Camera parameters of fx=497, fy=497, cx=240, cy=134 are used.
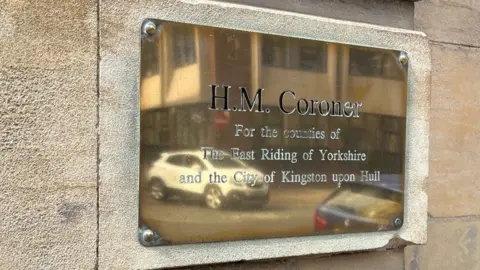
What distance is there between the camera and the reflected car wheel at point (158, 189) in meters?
2.42

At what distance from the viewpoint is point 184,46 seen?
97.3 inches

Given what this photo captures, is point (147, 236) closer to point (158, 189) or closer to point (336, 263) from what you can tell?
point (158, 189)

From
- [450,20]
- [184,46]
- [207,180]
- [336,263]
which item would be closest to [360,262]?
[336,263]

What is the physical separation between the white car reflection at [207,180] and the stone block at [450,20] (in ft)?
5.62

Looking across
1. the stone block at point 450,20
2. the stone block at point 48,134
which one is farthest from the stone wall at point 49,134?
the stone block at point 450,20

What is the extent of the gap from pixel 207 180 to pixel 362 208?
1.02 m

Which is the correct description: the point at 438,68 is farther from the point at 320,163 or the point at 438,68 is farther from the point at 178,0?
the point at 178,0

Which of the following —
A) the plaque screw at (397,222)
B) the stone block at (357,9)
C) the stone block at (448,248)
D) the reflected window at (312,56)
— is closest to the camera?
the reflected window at (312,56)

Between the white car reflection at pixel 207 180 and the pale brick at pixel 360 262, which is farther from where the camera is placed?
the pale brick at pixel 360 262

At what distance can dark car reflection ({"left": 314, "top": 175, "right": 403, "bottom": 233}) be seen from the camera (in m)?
2.85

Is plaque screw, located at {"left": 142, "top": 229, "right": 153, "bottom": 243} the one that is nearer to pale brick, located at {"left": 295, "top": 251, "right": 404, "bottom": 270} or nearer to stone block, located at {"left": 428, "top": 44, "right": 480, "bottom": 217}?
pale brick, located at {"left": 295, "top": 251, "right": 404, "bottom": 270}

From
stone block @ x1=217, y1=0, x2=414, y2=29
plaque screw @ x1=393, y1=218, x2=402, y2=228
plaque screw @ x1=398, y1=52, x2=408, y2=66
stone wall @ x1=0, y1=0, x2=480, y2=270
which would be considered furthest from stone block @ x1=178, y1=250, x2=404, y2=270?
stone block @ x1=217, y1=0, x2=414, y2=29

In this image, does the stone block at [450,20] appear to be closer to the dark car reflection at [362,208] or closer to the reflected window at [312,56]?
the reflected window at [312,56]

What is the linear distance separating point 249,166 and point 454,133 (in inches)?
70.5
